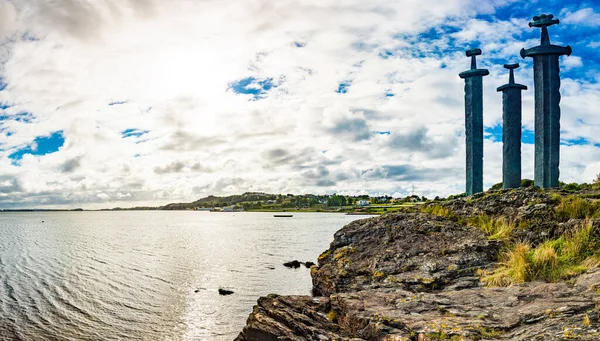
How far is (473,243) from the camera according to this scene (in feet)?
53.6

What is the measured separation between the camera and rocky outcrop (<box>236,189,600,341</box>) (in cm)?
922

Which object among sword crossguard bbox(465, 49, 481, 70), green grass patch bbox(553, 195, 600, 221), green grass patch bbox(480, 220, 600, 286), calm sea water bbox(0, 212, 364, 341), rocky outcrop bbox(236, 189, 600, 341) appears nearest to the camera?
rocky outcrop bbox(236, 189, 600, 341)

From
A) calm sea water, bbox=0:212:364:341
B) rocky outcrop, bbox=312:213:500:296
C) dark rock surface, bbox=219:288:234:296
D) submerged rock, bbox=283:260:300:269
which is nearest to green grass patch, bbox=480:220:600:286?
rocky outcrop, bbox=312:213:500:296

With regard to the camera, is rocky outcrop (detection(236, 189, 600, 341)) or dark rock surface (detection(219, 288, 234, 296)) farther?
dark rock surface (detection(219, 288, 234, 296))

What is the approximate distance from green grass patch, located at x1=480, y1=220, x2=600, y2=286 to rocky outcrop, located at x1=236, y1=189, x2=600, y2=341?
2.28 feet

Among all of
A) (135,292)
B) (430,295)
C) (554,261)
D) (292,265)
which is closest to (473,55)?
(554,261)

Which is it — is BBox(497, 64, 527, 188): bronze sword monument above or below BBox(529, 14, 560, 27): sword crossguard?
below

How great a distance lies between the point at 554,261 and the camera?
12.3m

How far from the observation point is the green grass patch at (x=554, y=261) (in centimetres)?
1186

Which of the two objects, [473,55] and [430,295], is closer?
[430,295]

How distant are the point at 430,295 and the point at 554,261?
377 cm

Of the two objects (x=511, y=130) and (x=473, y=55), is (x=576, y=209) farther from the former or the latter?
(x=473, y=55)

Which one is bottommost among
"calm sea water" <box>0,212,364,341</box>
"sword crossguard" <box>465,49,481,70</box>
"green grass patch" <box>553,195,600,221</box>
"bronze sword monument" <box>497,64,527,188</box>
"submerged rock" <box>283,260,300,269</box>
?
"calm sea water" <box>0,212,364,341</box>

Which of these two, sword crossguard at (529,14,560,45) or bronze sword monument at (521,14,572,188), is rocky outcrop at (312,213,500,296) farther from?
sword crossguard at (529,14,560,45)
